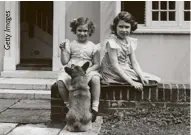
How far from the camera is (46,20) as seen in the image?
1173 cm

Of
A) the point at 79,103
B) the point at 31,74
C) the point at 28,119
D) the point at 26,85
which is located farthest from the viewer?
the point at 31,74

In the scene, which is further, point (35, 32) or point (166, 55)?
point (35, 32)

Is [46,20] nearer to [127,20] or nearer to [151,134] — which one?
[127,20]

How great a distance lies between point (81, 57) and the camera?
558 cm

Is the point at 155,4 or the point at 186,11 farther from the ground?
the point at 155,4

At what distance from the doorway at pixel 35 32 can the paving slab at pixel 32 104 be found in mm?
3172

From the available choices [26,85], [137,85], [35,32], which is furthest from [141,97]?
[35,32]

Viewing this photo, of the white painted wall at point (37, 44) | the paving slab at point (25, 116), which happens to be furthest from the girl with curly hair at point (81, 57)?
the white painted wall at point (37, 44)

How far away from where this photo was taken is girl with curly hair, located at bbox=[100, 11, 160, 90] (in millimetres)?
5598

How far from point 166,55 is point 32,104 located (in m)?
3.75

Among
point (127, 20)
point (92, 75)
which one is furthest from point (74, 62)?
point (127, 20)

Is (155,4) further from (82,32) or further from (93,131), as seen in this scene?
(93,131)

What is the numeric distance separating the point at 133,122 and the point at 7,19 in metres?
5.39

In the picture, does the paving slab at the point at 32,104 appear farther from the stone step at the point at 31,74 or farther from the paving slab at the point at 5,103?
the stone step at the point at 31,74
